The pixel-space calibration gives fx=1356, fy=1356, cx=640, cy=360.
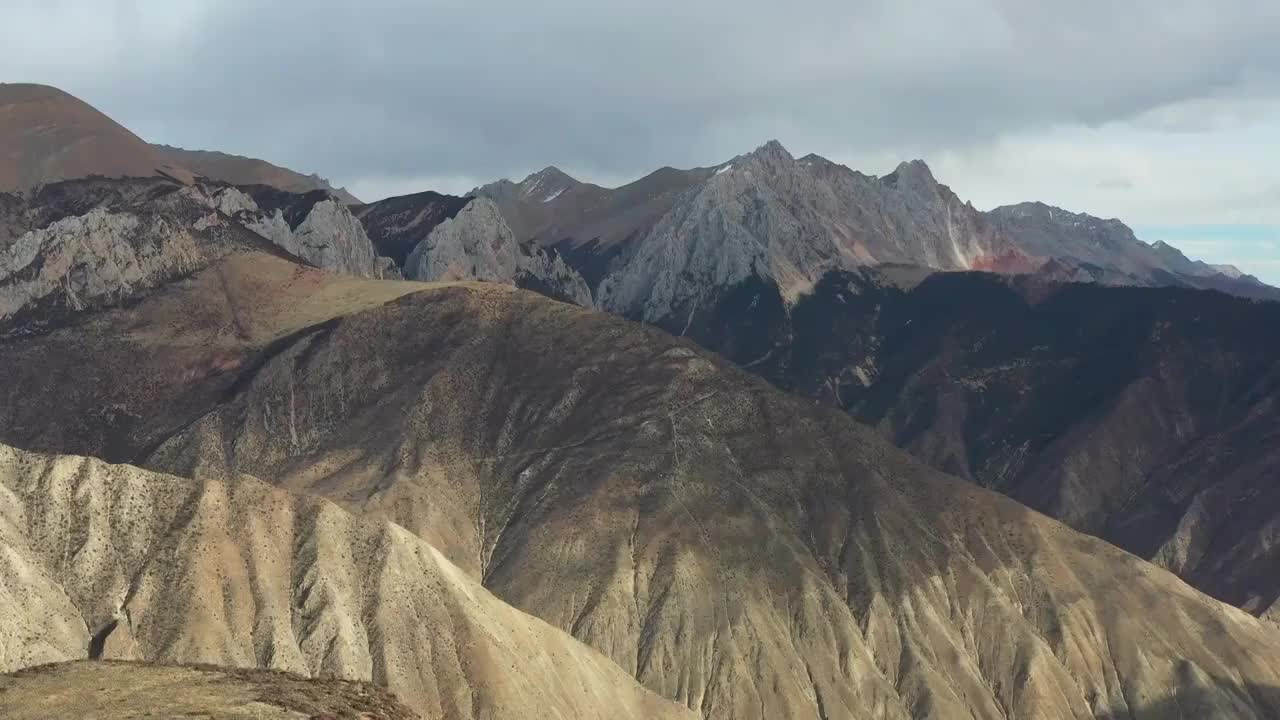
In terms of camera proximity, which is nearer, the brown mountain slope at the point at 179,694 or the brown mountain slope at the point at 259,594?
the brown mountain slope at the point at 179,694

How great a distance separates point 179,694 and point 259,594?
5713cm

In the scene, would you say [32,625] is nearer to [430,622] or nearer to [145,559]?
[145,559]

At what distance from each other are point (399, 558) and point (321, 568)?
10327 mm

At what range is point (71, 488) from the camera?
16312cm

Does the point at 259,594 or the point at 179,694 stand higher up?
the point at 179,694

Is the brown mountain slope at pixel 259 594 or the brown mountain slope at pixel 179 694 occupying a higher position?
the brown mountain slope at pixel 179 694

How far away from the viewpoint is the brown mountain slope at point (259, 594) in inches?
6029

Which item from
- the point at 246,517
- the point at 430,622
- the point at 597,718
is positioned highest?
the point at 246,517

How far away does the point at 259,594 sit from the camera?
16350 cm

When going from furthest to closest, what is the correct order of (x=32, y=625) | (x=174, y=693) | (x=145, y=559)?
(x=145, y=559) < (x=32, y=625) < (x=174, y=693)

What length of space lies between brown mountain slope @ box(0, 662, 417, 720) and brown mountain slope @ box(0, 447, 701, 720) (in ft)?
110

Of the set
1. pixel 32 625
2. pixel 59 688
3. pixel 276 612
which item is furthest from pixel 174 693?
pixel 276 612

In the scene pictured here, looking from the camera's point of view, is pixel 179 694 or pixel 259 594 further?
pixel 259 594

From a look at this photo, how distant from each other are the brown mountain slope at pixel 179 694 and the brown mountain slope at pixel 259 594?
3343 cm
